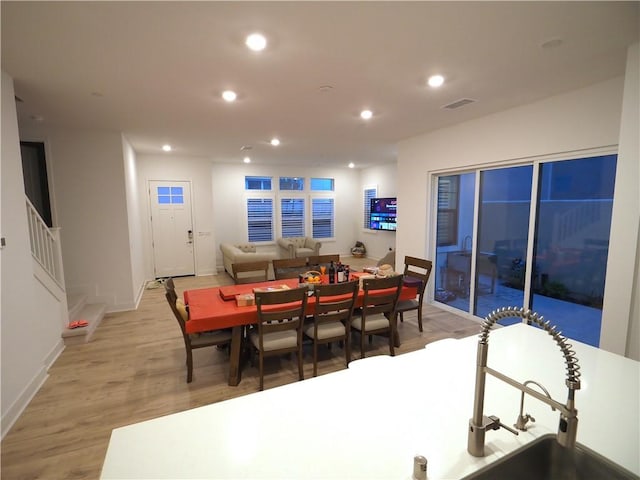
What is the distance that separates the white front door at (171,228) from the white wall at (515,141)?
15.5 ft

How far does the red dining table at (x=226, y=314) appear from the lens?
8.25ft

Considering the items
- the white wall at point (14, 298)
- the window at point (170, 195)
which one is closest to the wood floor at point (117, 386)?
the white wall at point (14, 298)

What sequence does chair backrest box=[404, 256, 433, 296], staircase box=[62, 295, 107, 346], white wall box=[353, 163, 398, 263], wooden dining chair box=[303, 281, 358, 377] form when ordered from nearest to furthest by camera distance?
wooden dining chair box=[303, 281, 358, 377], staircase box=[62, 295, 107, 346], chair backrest box=[404, 256, 433, 296], white wall box=[353, 163, 398, 263]

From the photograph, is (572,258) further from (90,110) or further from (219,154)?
(219,154)

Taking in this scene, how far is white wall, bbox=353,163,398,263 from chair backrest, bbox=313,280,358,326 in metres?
5.14

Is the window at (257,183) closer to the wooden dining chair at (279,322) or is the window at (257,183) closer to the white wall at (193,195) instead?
the white wall at (193,195)

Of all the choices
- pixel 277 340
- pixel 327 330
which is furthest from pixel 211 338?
Answer: pixel 327 330

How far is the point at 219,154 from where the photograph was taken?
663 cm

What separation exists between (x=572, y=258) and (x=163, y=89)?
4.56 metres

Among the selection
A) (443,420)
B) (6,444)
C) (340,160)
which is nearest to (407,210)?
(340,160)

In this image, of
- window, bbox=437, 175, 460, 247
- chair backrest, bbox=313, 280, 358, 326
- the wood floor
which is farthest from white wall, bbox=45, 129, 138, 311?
window, bbox=437, 175, 460, 247

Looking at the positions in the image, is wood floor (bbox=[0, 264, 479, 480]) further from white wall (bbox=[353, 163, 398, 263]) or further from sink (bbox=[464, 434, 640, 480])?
white wall (bbox=[353, 163, 398, 263])

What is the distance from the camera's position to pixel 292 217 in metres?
8.77

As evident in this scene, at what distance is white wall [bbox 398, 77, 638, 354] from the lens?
2789mm
